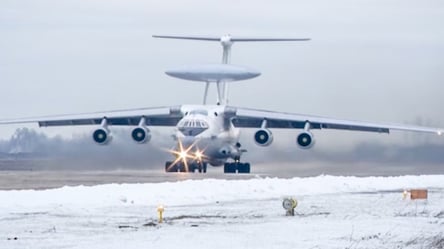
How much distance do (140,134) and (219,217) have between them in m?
28.1

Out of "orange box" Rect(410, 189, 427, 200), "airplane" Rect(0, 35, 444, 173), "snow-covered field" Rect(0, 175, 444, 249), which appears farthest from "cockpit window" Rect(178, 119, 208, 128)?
"orange box" Rect(410, 189, 427, 200)

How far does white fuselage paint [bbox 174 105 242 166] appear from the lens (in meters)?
47.6

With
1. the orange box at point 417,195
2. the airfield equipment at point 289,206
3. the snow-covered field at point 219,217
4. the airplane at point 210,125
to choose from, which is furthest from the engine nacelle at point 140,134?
the airfield equipment at point 289,206

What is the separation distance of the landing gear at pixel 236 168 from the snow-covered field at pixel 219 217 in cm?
1758

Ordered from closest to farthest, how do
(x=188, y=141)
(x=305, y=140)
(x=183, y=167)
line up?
(x=188, y=141) < (x=183, y=167) < (x=305, y=140)

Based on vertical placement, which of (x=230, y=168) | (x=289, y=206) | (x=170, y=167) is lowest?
(x=289, y=206)

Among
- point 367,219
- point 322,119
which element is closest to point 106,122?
point 322,119

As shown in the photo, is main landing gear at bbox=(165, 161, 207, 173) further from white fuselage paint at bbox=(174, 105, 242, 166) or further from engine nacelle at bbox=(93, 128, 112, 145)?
engine nacelle at bbox=(93, 128, 112, 145)

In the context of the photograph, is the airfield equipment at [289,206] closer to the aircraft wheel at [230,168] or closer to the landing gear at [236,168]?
the landing gear at [236,168]

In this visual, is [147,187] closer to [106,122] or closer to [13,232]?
[13,232]

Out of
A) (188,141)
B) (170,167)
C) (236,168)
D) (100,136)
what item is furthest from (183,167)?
(100,136)

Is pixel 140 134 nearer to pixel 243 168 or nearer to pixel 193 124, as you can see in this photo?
pixel 193 124

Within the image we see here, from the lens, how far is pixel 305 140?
48.8 m

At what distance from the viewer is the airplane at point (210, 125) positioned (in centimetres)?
4803
